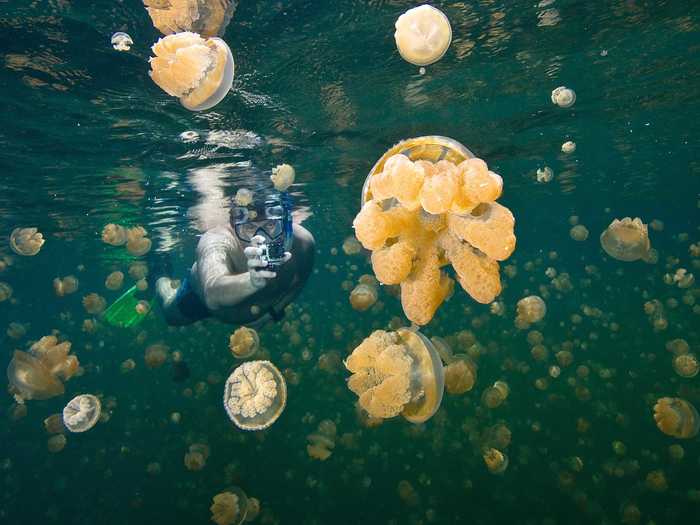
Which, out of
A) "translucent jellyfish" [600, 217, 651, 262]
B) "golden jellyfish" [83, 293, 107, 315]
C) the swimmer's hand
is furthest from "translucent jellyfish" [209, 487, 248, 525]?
"translucent jellyfish" [600, 217, 651, 262]

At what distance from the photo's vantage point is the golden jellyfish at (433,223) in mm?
2320

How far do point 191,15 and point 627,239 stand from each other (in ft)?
26.1

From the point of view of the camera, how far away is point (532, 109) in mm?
10844

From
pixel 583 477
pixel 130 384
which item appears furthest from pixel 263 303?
pixel 130 384

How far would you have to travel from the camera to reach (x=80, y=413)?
6.35 metres

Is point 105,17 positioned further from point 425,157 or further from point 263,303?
point 425,157

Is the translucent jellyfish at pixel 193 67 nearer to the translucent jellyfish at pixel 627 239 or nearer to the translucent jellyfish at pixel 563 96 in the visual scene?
the translucent jellyfish at pixel 627 239

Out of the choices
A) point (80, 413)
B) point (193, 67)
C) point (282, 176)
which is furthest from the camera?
point (282, 176)

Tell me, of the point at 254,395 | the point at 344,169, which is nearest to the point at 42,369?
the point at 254,395

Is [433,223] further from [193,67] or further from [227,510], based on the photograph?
[227,510]

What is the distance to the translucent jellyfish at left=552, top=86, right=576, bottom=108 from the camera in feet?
31.4

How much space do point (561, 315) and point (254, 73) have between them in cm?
2827

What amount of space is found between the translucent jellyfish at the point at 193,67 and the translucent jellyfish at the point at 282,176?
8.20 meters

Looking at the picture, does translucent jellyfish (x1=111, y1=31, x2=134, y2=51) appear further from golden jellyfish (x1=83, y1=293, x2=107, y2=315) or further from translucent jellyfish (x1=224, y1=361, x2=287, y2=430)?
golden jellyfish (x1=83, y1=293, x2=107, y2=315)
